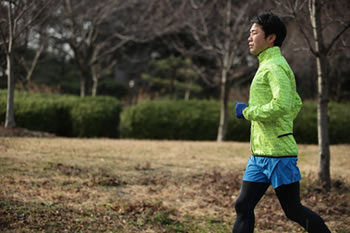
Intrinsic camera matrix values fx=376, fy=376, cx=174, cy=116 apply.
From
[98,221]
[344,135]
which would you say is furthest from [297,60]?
[98,221]

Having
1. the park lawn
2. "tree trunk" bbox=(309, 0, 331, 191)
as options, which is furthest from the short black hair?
"tree trunk" bbox=(309, 0, 331, 191)

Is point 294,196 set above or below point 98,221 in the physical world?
above

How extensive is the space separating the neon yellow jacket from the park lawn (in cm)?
175

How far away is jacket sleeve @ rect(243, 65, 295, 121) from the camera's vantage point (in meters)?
2.56

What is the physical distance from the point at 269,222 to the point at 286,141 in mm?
2043

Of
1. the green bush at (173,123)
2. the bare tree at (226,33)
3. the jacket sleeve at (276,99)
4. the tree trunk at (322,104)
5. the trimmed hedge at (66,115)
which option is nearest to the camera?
the jacket sleeve at (276,99)

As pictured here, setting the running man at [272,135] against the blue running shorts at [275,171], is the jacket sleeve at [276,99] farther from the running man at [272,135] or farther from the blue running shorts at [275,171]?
the blue running shorts at [275,171]

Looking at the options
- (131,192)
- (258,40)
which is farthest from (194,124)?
(258,40)

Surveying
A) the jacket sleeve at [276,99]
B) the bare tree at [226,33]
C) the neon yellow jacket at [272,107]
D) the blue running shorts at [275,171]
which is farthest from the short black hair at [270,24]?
the bare tree at [226,33]

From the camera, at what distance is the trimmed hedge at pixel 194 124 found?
11750 millimetres

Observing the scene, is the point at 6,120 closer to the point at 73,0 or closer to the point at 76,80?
the point at 73,0

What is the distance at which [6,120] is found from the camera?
983cm

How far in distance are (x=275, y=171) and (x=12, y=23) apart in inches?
331

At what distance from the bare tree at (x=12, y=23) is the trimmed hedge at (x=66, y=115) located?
0.96m
